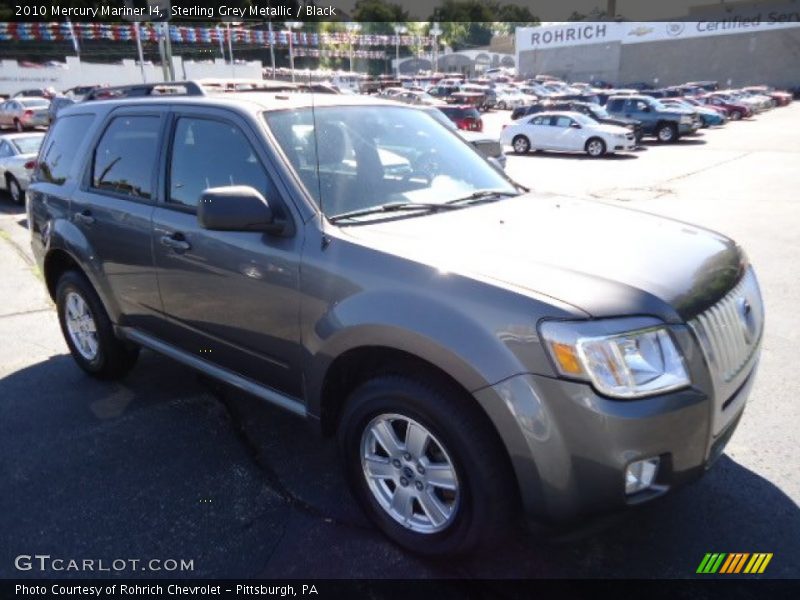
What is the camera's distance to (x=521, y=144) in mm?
22172

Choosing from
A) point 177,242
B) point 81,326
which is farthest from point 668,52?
point 177,242

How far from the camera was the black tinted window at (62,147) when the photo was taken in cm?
442

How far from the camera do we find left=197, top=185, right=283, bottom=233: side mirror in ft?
8.91

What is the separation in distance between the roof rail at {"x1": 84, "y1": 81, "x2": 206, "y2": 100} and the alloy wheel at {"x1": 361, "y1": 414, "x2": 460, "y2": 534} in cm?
229

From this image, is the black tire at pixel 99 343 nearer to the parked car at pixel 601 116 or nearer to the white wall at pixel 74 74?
the parked car at pixel 601 116

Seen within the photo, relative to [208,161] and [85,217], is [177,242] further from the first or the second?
[85,217]

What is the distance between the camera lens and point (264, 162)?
3027 mm

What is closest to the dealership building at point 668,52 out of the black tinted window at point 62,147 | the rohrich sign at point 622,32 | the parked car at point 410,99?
the rohrich sign at point 622,32

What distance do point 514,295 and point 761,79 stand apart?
220 ft

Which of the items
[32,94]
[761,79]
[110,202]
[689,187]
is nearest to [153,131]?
[110,202]

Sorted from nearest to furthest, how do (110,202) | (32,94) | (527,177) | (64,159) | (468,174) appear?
(468,174), (110,202), (64,159), (527,177), (32,94)

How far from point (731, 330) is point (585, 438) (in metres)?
0.84

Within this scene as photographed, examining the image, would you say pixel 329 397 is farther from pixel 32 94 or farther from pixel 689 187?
pixel 32 94

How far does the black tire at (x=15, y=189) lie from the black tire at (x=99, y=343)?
31.3ft
